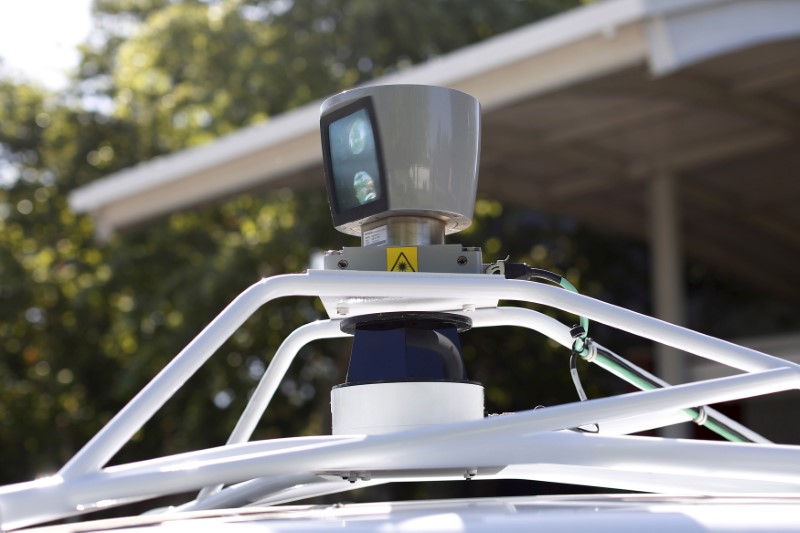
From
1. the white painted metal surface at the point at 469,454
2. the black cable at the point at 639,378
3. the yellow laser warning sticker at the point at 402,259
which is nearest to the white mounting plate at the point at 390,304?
the yellow laser warning sticker at the point at 402,259

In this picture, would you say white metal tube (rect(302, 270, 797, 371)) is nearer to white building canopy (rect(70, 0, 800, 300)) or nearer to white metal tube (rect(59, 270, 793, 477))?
white metal tube (rect(59, 270, 793, 477))

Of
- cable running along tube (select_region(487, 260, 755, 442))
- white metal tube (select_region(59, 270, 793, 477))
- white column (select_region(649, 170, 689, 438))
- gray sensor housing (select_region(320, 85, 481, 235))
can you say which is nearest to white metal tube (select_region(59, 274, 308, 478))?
white metal tube (select_region(59, 270, 793, 477))

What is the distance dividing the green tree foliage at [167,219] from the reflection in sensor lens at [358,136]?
11057mm

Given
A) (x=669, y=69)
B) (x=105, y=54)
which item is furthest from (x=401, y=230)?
(x=105, y=54)

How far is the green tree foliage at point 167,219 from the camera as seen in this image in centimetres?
1332

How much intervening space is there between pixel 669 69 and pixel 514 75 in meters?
1.34

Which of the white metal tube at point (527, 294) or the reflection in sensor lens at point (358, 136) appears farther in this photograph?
the reflection in sensor lens at point (358, 136)

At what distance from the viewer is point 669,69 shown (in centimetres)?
660

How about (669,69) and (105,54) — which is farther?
(105,54)

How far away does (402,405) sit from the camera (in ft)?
4.99

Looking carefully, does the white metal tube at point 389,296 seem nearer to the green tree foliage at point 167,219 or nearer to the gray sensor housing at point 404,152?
the gray sensor housing at point 404,152

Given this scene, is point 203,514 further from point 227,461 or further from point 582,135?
point 582,135

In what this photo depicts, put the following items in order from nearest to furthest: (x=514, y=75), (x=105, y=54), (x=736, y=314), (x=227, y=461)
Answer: (x=227, y=461) < (x=514, y=75) < (x=736, y=314) < (x=105, y=54)

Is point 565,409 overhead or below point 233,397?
below
